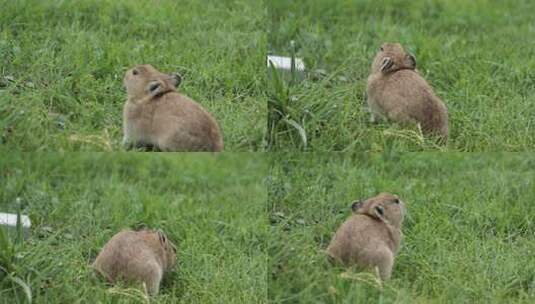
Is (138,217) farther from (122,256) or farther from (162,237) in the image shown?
(122,256)

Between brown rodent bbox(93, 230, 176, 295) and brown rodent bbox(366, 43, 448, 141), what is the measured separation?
1.51 m

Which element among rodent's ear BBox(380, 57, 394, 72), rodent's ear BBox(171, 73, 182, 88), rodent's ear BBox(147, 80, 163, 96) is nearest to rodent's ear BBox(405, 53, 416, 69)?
rodent's ear BBox(380, 57, 394, 72)

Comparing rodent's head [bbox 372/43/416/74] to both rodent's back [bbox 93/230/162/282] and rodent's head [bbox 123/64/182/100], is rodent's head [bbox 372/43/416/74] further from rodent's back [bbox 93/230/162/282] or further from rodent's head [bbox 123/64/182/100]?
rodent's back [bbox 93/230/162/282]

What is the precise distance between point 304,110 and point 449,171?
3.42 feet

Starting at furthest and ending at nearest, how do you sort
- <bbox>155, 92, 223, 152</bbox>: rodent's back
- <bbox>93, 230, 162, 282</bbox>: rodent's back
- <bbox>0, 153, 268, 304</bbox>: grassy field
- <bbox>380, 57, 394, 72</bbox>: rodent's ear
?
1. <bbox>380, 57, 394, 72</bbox>: rodent's ear
2. <bbox>0, 153, 268, 304</bbox>: grassy field
3. <bbox>93, 230, 162, 282</bbox>: rodent's back
4. <bbox>155, 92, 223, 152</bbox>: rodent's back

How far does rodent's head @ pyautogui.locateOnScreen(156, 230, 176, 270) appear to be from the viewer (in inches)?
293

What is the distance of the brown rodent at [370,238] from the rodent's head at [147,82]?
1.27m

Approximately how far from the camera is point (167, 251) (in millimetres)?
7465

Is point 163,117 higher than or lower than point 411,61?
lower

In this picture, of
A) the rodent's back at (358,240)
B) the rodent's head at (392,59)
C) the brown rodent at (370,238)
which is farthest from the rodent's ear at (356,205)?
the rodent's head at (392,59)

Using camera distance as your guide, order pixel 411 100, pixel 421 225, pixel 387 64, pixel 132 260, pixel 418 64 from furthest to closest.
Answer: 1. pixel 418 64
2. pixel 421 225
3. pixel 387 64
4. pixel 411 100
5. pixel 132 260

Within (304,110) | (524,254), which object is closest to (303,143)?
(304,110)

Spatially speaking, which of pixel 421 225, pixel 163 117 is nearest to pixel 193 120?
pixel 163 117

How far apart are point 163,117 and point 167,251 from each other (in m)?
0.83
